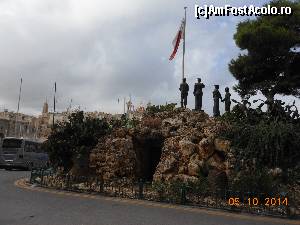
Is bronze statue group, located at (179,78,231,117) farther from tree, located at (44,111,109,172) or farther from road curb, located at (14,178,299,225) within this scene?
road curb, located at (14,178,299,225)

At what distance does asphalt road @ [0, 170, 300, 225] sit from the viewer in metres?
10.6

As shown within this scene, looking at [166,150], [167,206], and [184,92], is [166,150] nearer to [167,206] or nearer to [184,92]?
[167,206]

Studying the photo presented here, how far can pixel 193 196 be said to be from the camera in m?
15.5

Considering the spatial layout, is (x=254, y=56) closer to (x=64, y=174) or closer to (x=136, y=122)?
(x=136, y=122)

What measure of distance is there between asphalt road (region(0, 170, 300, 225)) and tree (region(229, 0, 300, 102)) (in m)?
10.7

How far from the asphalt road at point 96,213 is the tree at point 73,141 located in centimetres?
481

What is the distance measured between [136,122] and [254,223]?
10774 millimetres

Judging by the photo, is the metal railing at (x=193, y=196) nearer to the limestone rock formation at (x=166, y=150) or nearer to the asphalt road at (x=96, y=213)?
the asphalt road at (x=96, y=213)

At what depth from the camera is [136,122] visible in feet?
71.7

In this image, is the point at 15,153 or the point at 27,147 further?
the point at 27,147

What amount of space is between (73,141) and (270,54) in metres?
11.0

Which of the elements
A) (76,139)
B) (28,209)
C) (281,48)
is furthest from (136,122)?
(28,209)
